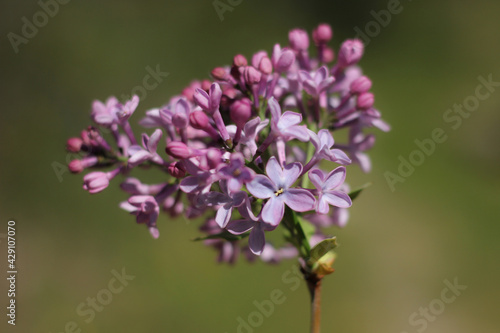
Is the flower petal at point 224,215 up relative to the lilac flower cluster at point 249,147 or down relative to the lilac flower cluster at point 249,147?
down

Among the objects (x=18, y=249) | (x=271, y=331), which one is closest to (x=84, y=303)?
(x=18, y=249)
